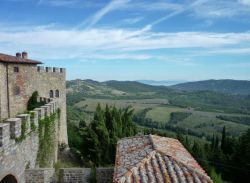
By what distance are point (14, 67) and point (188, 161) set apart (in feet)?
57.4

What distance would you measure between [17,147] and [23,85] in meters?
14.3

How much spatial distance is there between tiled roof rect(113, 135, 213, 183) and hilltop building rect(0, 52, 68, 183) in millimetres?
3571

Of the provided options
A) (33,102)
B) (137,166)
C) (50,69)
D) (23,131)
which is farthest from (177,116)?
(137,166)

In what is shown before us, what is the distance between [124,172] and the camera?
411 inches

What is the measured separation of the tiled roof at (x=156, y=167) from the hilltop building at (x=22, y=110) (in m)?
3.57

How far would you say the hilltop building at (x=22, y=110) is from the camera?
1224 cm

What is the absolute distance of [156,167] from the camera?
10836 millimetres

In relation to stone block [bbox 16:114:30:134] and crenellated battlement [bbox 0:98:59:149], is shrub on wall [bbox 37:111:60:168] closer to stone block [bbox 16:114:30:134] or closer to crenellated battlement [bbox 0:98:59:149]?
crenellated battlement [bbox 0:98:59:149]

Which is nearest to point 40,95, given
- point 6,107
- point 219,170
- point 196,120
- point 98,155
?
point 6,107

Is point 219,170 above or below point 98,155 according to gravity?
below

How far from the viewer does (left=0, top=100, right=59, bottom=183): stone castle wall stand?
1138 cm

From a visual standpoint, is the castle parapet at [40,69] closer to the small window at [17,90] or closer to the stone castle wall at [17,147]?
the small window at [17,90]

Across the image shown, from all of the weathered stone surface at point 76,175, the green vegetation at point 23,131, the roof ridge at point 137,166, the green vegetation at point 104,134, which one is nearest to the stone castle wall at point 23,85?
the green vegetation at point 104,134

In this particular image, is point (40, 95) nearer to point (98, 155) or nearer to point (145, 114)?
point (98, 155)
